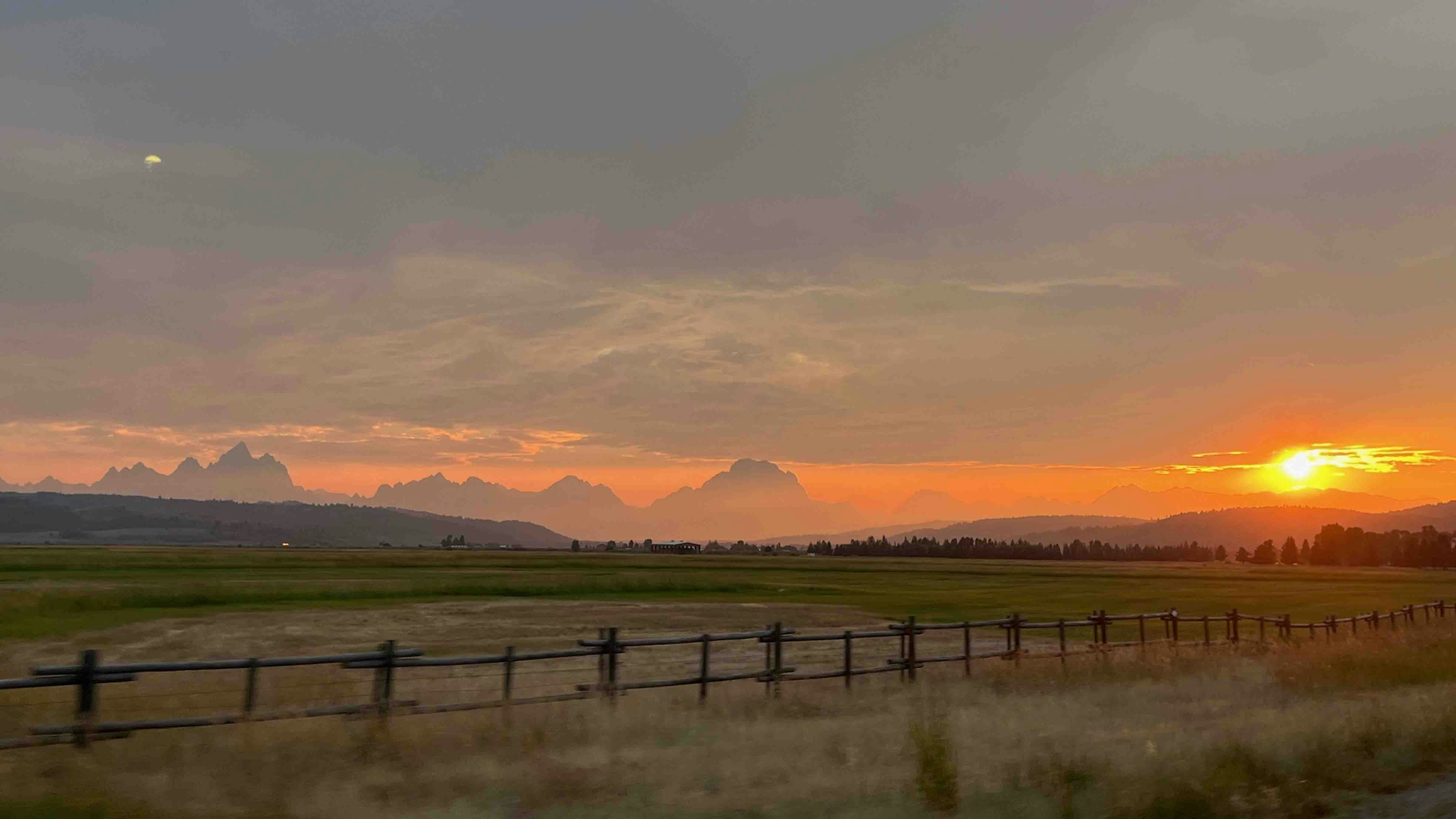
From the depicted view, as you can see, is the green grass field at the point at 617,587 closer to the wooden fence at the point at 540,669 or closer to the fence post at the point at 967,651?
the wooden fence at the point at 540,669

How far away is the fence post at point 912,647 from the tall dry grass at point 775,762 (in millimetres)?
5341

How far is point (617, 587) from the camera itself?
88.3 m

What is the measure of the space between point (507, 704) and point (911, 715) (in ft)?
26.0

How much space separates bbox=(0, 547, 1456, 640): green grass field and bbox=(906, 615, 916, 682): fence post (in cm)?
3184

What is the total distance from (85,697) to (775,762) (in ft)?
34.7

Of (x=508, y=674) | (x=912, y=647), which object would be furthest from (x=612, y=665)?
(x=912, y=647)

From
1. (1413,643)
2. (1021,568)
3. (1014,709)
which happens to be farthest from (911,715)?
(1021,568)

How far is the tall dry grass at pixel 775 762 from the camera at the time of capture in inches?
473

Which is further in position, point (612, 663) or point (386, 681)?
point (612, 663)

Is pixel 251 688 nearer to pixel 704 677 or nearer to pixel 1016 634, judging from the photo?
pixel 704 677

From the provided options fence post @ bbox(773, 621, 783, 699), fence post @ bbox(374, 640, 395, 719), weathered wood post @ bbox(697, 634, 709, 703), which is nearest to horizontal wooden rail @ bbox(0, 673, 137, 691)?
fence post @ bbox(374, 640, 395, 719)

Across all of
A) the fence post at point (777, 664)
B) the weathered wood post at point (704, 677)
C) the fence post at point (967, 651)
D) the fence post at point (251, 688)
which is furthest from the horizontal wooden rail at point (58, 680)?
the fence post at point (967, 651)

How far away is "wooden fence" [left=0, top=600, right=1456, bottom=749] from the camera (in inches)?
624

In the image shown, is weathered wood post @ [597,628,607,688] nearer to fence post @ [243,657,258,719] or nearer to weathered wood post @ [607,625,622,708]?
weathered wood post @ [607,625,622,708]
